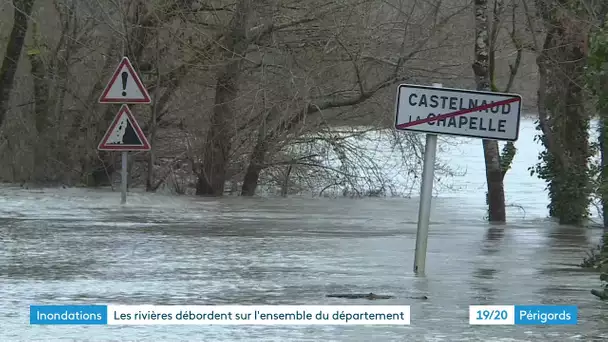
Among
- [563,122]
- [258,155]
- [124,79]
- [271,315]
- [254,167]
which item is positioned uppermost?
[124,79]

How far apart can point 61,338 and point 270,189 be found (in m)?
19.8

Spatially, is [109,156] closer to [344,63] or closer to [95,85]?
[95,85]

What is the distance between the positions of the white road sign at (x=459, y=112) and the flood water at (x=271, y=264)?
135 cm

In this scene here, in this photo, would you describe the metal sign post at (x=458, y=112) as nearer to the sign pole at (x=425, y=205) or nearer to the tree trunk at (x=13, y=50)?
the sign pole at (x=425, y=205)

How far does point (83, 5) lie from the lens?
2728cm

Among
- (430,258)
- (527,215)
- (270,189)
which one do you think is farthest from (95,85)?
(430,258)

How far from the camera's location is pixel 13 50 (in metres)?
29.3

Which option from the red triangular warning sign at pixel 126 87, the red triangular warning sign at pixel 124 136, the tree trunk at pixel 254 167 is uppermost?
the red triangular warning sign at pixel 126 87

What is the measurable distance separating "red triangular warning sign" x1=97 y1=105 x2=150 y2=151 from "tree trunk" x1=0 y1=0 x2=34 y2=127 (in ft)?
26.3

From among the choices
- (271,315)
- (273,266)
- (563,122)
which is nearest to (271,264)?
(273,266)

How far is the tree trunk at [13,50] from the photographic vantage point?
93.3 feet

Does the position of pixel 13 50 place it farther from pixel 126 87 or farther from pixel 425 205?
pixel 425 205
